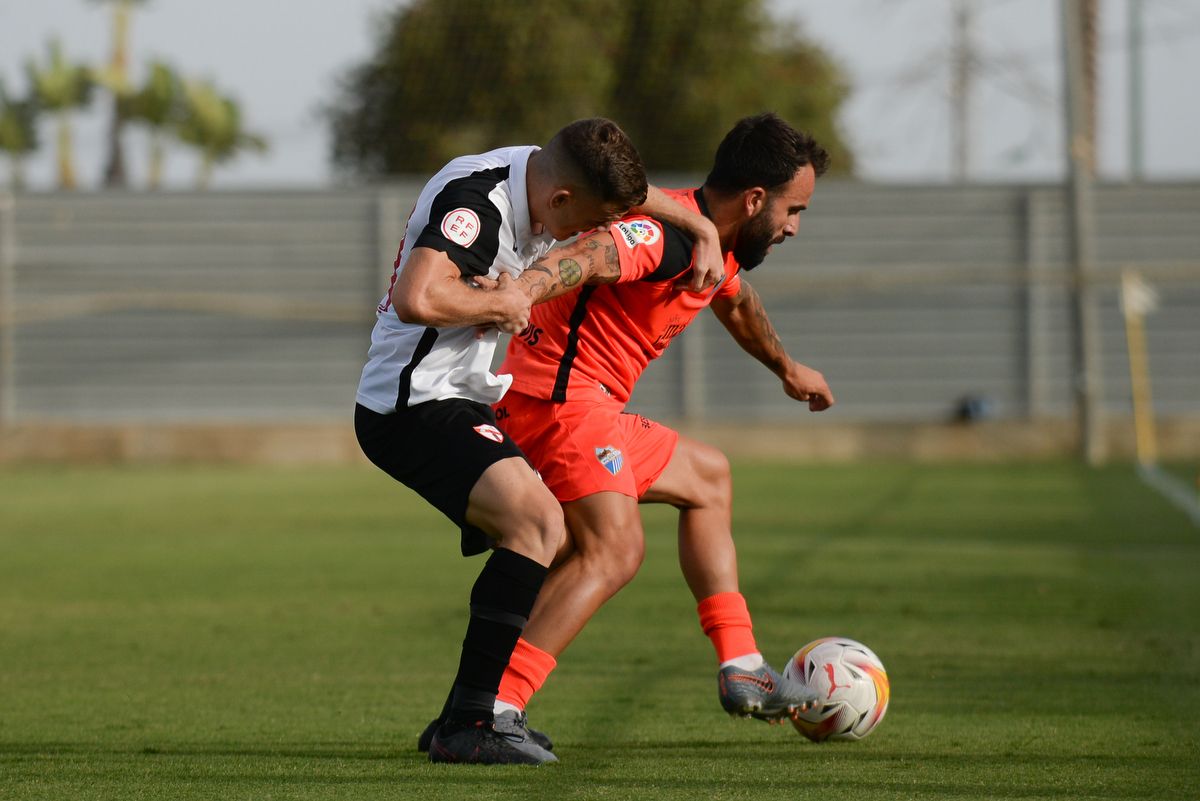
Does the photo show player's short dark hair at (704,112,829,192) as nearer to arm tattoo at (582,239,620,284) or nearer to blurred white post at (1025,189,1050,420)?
arm tattoo at (582,239,620,284)

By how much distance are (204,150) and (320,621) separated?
31.6m

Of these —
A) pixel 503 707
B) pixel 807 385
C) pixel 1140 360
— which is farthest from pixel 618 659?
pixel 1140 360

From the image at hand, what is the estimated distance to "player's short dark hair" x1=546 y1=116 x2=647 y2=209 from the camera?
165 inches

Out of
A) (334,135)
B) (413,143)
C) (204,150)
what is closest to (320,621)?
(413,143)

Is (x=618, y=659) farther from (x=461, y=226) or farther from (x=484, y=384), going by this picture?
(x=461, y=226)

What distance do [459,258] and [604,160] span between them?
430mm

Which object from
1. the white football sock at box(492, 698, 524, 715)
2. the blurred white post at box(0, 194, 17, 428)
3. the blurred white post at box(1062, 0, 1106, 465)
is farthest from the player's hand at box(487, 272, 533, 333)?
the blurred white post at box(0, 194, 17, 428)

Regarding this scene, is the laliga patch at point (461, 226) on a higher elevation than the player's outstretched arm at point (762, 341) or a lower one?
higher

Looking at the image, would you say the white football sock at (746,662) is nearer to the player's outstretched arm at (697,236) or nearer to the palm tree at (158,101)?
the player's outstretched arm at (697,236)

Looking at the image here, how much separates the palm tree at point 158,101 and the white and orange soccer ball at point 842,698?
32835 mm

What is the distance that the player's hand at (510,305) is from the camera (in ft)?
13.5

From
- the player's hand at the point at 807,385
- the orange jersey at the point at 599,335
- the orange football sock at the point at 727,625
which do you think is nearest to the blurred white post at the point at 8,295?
the player's hand at the point at 807,385

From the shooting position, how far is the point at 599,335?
495 cm

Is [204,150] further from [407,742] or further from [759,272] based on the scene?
[407,742]
